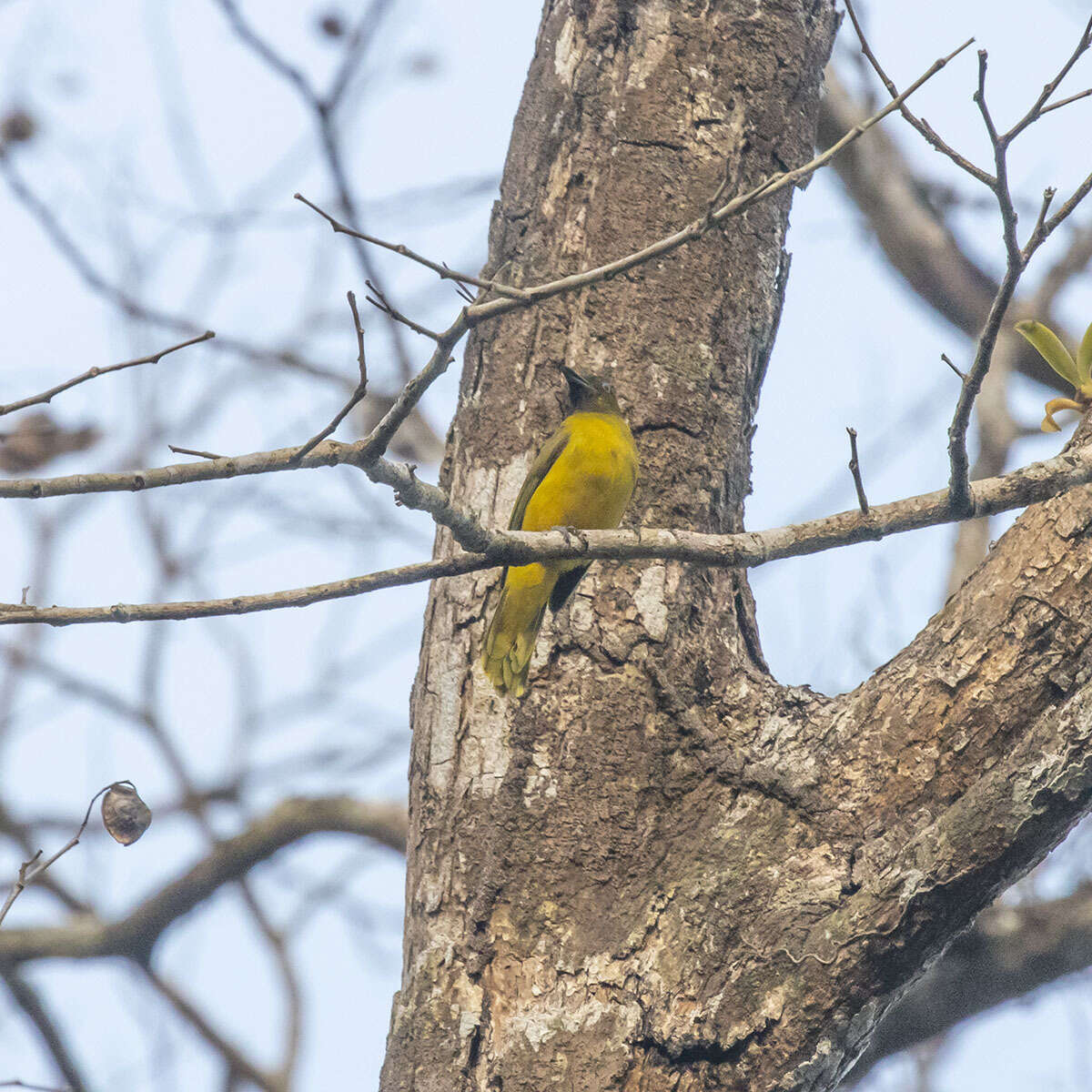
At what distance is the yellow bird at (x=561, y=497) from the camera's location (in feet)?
10.6

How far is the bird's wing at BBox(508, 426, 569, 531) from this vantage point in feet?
11.4

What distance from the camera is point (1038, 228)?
2.26 metres

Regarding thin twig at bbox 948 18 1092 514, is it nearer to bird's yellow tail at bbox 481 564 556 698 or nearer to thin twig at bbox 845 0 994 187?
thin twig at bbox 845 0 994 187

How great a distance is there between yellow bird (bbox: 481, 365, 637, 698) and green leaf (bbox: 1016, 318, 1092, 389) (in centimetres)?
117

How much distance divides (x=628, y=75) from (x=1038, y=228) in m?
1.98

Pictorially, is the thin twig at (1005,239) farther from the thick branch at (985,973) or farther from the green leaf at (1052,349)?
the thick branch at (985,973)

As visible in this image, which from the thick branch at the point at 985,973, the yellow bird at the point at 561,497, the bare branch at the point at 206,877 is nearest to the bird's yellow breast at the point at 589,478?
the yellow bird at the point at 561,497

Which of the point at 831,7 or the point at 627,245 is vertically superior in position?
the point at 831,7

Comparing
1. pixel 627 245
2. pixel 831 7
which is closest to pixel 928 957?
pixel 627 245

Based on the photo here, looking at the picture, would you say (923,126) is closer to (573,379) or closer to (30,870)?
(573,379)

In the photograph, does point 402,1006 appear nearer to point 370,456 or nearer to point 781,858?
point 781,858

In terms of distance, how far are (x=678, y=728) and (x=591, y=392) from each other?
1.12 m

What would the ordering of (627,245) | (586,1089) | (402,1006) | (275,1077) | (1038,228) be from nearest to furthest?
(1038,228), (586,1089), (402,1006), (627,245), (275,1077)

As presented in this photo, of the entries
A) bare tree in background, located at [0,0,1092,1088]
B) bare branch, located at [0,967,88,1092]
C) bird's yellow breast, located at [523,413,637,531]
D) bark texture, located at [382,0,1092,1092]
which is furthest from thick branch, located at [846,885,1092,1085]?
bare branch, located at [0,967,88,1092]
